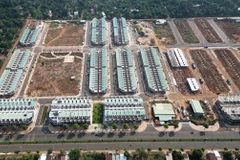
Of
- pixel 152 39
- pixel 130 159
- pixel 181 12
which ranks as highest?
pixel 181 12

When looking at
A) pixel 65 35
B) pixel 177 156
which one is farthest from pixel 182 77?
pixel 65 35

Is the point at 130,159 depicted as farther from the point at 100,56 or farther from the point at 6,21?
the point at 6,21

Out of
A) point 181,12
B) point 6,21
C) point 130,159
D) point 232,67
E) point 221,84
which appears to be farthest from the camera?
point 181,12

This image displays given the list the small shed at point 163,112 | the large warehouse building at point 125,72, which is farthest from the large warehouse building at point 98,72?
the small shed at point 163,112

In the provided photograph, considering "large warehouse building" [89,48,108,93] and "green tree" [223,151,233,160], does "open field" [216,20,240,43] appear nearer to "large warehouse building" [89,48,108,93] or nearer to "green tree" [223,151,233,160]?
"large warehouse building" [89,48,108,93]

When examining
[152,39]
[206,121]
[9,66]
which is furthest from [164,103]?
[9,66]

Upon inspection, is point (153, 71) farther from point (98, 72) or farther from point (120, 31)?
point (120, 31)
